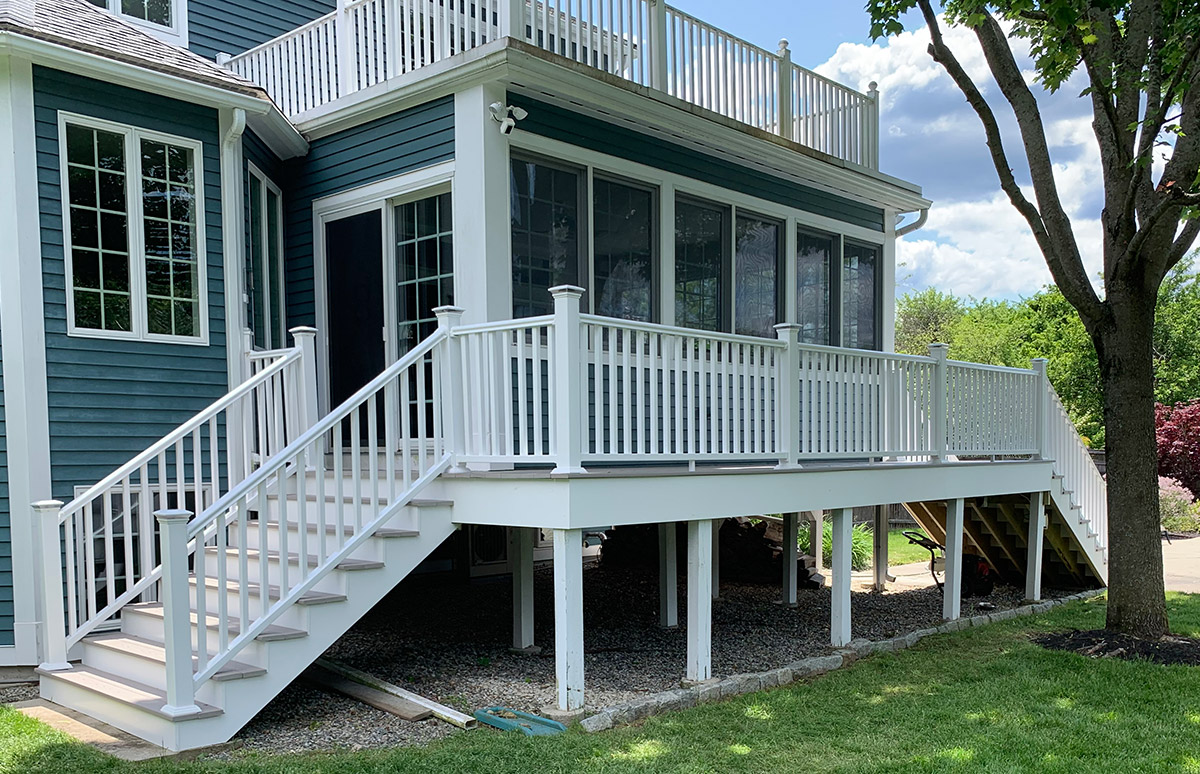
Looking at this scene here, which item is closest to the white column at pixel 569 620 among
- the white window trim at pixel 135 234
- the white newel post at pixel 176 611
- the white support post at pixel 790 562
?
the white newel post at pixel 176 611

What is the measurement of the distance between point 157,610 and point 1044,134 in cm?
775

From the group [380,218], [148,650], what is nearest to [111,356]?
[148,650]

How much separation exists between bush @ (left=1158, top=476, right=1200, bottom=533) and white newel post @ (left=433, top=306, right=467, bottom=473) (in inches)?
673

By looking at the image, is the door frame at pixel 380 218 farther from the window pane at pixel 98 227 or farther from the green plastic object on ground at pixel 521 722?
the green plastic object on ground at pixel 521 722

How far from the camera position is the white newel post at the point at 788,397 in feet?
24.4

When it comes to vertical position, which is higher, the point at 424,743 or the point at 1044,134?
the point at 1044,134

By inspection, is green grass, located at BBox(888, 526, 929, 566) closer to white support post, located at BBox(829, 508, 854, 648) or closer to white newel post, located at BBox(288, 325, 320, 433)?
white support post, located at BBox(829, 508, 854, 648)

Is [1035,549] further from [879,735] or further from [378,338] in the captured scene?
[378,338]

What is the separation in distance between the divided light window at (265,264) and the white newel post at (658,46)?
3.49 metres

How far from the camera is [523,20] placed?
7.10m

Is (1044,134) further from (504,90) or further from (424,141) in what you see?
(424,141)

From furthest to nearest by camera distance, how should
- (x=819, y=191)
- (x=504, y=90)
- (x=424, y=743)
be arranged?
(x=819, y=191), (x=504, y=90), (x=424, y=743)

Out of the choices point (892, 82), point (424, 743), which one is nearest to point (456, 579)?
point (424, 743)

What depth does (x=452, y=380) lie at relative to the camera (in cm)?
618
